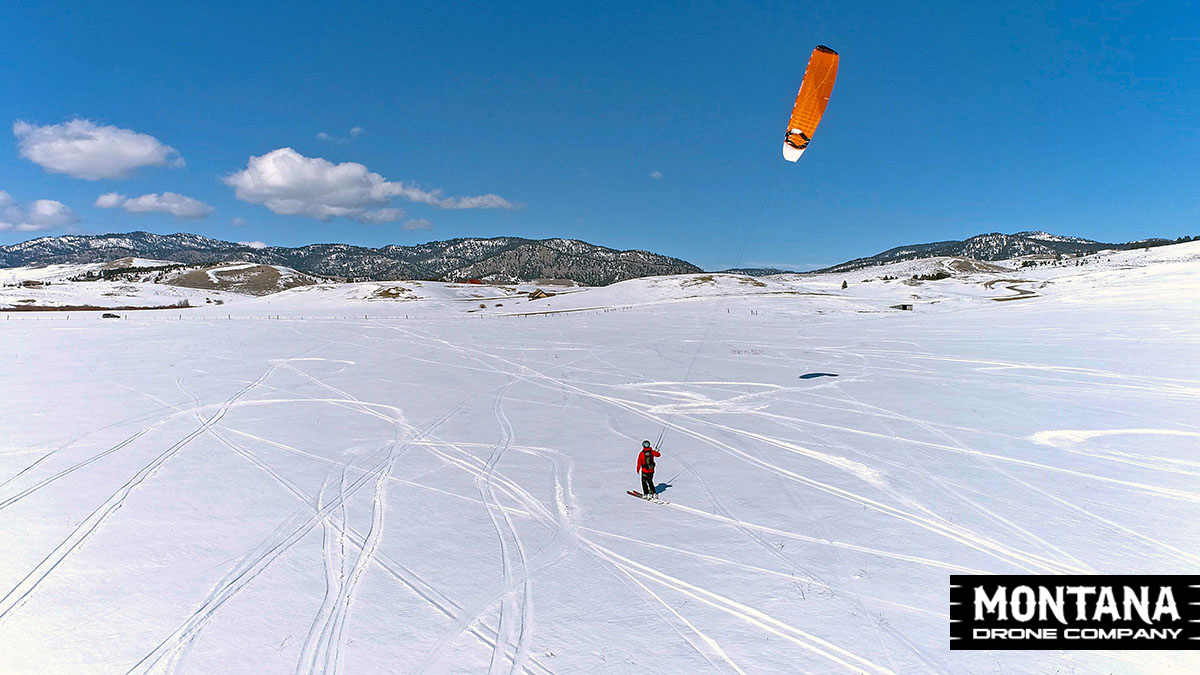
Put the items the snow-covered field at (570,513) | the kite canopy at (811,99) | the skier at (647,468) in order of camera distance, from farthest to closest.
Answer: the kite canopy at (811,99) → the skier at (647,468) → the snow-covered field at (570,513)

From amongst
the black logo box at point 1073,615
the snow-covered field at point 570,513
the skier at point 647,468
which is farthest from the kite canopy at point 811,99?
the black logo box at point 1073,615

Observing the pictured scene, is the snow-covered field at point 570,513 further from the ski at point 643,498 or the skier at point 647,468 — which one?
the skier at point 647,468

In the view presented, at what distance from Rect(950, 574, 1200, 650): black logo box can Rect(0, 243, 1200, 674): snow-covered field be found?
211 millimetres

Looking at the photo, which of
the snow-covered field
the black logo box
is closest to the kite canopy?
the snow-covered field

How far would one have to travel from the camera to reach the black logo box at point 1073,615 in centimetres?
545

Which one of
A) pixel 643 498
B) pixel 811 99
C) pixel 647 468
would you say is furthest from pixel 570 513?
pixel 811 99

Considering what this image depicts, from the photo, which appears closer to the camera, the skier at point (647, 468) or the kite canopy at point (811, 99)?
the skier at point (647, 468)

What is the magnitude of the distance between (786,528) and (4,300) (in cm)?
11630

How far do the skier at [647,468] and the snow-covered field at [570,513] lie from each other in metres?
0.47

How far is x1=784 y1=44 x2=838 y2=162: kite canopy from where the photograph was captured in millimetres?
16562

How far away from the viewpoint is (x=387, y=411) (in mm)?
15672

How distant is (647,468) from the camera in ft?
29.6

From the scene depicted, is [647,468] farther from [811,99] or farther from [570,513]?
[811,99]

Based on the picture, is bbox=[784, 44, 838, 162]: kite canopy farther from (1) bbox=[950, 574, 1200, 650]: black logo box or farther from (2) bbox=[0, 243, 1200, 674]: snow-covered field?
(1) bbox=[950, 574, 1200, 650]: black logo box
